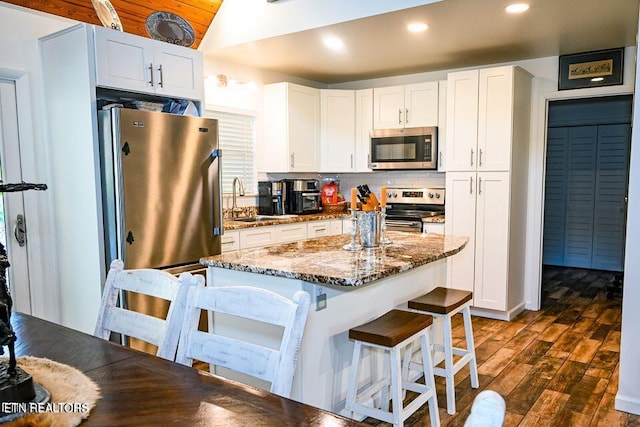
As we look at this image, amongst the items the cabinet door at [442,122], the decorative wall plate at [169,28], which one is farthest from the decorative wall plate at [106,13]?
the cabinet door at [442,122]

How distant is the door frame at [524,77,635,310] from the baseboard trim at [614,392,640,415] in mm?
2068

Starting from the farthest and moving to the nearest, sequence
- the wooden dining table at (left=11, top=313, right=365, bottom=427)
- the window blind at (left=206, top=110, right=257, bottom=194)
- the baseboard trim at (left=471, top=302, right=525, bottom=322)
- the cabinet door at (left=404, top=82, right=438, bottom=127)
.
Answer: the cabinet door at (left=404, top=82, right=438, bottom=127)
the window blind at (left=206, top=110, right=257, bottom=194)
the baseboard trim at (left=471, top=302, right=525, bottom=322)
the wooden dining table at (left=11, top=313, right=365, bottom=427)

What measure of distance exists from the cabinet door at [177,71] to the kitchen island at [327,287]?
1475mm

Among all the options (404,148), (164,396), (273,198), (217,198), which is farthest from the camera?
(404,148)

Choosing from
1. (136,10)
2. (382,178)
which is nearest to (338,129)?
(382,178)

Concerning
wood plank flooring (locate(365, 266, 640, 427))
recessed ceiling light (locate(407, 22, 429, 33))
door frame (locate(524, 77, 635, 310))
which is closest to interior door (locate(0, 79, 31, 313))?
wood plank flooring (locate(365, 266, 640, 427))

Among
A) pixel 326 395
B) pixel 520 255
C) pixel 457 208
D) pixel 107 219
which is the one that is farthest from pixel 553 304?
pixel 107 219

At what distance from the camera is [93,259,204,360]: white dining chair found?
1.47m

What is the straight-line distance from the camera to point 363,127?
5.12m

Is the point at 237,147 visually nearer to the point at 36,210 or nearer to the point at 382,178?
the point at 382,178

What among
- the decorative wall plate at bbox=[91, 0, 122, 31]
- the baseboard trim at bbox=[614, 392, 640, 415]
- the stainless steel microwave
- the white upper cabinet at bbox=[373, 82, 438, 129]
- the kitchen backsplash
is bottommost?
the baseboard trim at bbox=[614, 392, 640, 415]

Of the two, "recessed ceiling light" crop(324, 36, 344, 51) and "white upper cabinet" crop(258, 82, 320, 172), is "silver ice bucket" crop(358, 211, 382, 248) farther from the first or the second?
"white upper cabinet" crop(258, 82, 320, 172)

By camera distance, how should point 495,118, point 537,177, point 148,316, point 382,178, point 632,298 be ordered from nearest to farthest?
point 148,316
point 632,298
point 495,118
point 537,177
point 382,178

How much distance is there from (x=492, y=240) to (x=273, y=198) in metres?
2.11
